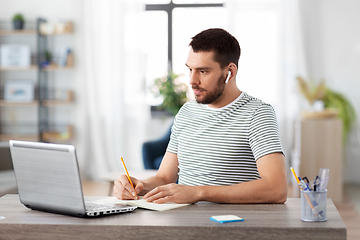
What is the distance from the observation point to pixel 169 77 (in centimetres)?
480

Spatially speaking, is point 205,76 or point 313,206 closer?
point 313,206

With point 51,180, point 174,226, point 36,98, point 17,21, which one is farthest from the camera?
point 36,98

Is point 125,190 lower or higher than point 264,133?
lower

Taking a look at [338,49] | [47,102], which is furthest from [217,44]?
[47,102]

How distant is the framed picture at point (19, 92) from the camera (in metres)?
5.19

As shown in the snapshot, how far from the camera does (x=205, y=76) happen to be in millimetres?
1705

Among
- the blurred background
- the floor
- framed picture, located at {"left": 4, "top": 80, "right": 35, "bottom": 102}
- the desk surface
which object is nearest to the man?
the desk surface

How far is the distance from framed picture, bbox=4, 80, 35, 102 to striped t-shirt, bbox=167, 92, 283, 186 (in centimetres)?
378

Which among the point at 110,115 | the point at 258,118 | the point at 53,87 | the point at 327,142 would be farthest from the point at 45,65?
the point at 258,118

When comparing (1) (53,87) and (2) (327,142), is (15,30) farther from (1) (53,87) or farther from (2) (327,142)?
(2) (327,142)

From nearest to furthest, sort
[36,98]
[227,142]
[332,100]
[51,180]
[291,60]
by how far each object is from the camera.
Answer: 1. [51,180]
2. [227,142]
3. [332,100]
4. [291,60]
5. [36,98]

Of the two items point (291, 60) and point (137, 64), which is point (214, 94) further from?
point (137, 64)

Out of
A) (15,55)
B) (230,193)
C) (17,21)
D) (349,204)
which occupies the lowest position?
(349,204)

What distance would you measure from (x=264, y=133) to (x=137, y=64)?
12.0 ft
